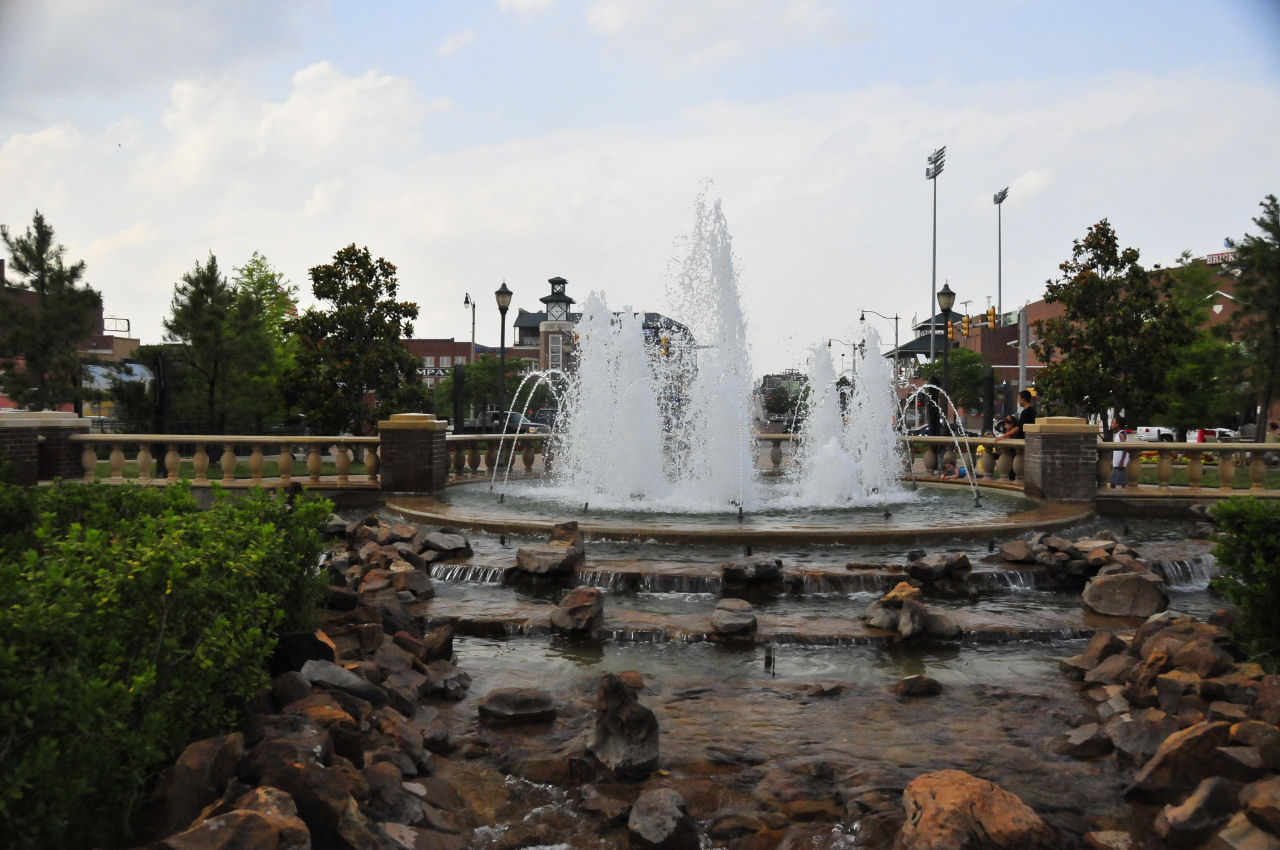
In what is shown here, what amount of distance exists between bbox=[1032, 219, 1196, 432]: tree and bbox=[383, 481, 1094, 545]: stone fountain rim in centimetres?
2015

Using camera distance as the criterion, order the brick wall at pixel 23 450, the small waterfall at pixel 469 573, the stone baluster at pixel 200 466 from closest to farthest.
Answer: the small waterfall at pixel 469 573
the brick wall at pixel 23 450
the stone baluster at pixel 200 466

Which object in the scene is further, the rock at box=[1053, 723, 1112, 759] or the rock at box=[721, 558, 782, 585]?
the rock at box=[721, 558, 782, 585]

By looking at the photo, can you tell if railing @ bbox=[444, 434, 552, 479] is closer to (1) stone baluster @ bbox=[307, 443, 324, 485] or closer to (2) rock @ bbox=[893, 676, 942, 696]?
(1) stone baluster @ bbox=[307, 443, 324, 485]

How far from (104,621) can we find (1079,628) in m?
7.34

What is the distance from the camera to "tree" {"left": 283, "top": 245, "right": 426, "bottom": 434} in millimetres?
30297

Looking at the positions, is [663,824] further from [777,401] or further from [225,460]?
[777,401]

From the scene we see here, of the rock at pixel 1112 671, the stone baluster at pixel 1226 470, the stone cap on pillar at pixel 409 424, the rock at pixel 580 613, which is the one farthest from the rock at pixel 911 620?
the stone baluster at pixel 1226 470

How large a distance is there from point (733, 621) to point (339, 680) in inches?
135

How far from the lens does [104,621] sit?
3.61 meters

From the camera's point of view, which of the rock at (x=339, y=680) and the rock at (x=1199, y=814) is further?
the rock at (x=339, y=680)

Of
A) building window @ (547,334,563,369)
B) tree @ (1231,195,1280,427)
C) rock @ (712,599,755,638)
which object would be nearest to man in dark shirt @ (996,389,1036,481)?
rock @ (712,599,755,638)

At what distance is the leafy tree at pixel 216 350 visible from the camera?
109 ft

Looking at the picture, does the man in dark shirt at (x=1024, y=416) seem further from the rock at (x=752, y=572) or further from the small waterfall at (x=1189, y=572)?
the rock at (x=752, y=572)

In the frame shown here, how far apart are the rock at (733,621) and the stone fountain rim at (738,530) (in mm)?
3138
